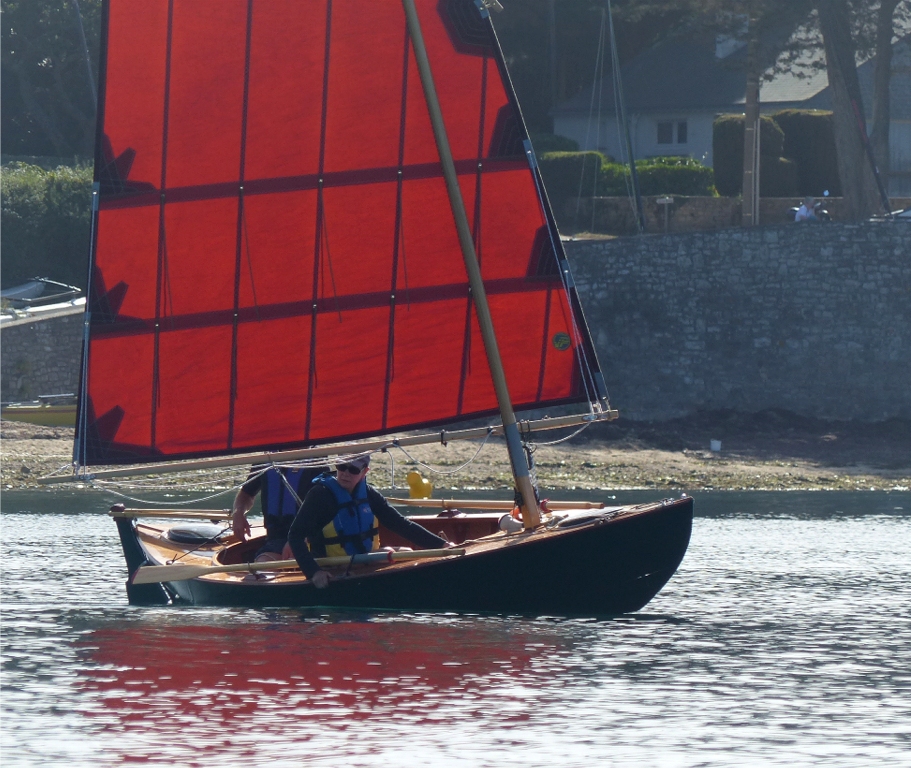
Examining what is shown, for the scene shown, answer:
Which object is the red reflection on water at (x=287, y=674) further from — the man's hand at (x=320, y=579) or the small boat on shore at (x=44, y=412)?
the small boat on shore at (x=44, y=412)

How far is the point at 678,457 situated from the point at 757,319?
4.76m

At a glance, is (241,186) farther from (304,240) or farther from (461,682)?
(461,682)

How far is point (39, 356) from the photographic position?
34.2 metres

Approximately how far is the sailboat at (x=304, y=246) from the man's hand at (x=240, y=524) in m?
0.29

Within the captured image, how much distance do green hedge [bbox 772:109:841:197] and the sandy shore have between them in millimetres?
10506

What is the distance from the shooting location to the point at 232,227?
15586 millimetres

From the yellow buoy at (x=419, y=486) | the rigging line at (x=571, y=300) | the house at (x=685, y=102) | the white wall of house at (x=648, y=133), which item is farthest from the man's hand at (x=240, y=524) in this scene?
the white wall of house at (x=648, y=133)

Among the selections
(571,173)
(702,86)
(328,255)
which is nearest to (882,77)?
(571,173)

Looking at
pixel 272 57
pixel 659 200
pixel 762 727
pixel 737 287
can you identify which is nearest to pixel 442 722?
pixel 762 727

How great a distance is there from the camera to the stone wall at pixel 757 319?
35.8m

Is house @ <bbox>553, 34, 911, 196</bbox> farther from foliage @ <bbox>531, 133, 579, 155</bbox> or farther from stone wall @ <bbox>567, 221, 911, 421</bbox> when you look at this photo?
stone wall @ <bbox>567, 221, 911, 421</bbox>

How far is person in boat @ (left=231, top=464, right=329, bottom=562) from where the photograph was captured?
600 inches

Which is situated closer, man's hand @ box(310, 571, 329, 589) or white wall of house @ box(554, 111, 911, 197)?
man's hand @ box(310, 571, 329, 589)

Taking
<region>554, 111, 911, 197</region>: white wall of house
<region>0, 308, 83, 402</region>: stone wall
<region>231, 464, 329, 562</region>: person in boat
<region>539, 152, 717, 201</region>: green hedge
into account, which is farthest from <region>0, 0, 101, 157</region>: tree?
<region>231, 464, 329, 562</region>: person in boat
